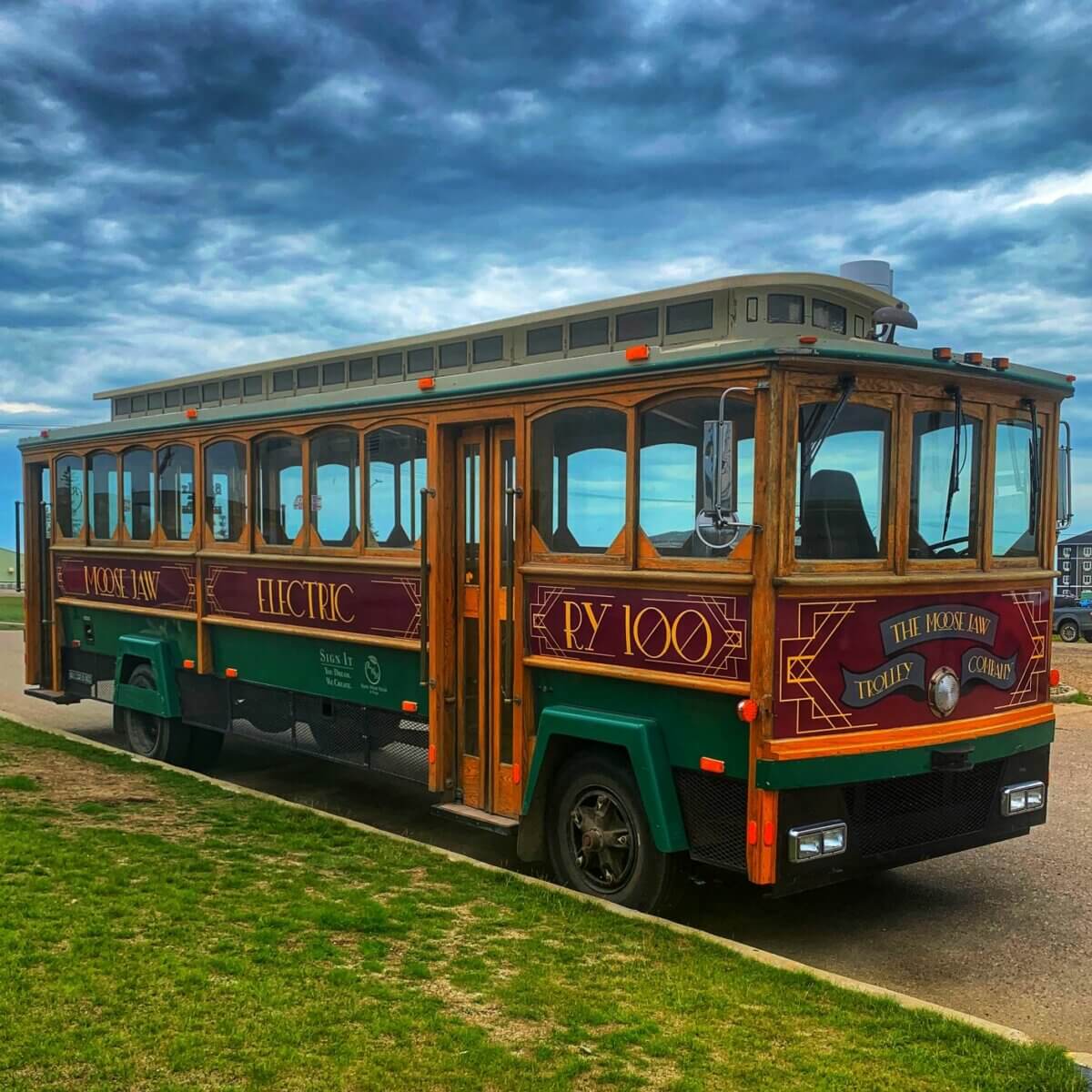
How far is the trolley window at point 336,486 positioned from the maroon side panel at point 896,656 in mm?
3435

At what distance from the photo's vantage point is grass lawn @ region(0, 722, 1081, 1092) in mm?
3748

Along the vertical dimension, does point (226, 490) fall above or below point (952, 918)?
above

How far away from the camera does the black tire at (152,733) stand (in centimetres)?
964

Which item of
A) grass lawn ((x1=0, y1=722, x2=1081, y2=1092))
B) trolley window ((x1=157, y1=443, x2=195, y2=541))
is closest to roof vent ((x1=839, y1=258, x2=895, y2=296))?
grass lawn ((x1=0, y1=722, x2=1081, y2=1092))

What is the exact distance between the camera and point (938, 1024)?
4.21 m

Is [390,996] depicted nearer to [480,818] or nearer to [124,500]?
[480,818]

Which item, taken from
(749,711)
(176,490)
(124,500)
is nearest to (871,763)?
(749,711)

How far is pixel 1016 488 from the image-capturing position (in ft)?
20.1

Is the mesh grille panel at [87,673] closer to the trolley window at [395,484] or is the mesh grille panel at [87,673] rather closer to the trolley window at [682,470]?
the trolley window at [395,484]

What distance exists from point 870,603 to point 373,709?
358 cm

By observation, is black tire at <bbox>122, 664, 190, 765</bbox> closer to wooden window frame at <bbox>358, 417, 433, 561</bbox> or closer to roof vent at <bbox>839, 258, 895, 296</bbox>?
wooden window frame at <bbox>358, 417, 433, 561</bbox>

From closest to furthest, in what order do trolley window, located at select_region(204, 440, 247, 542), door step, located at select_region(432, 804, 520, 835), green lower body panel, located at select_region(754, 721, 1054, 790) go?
green lower body panel, located at select_region(754, 721, 1054, 790), door step, located at select_region(432, 804, 520, 835), trolley window, located at select_region(204, 440, 247, 542)

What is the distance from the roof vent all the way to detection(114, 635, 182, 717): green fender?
19.8ft

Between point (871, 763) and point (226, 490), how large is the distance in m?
5.46
